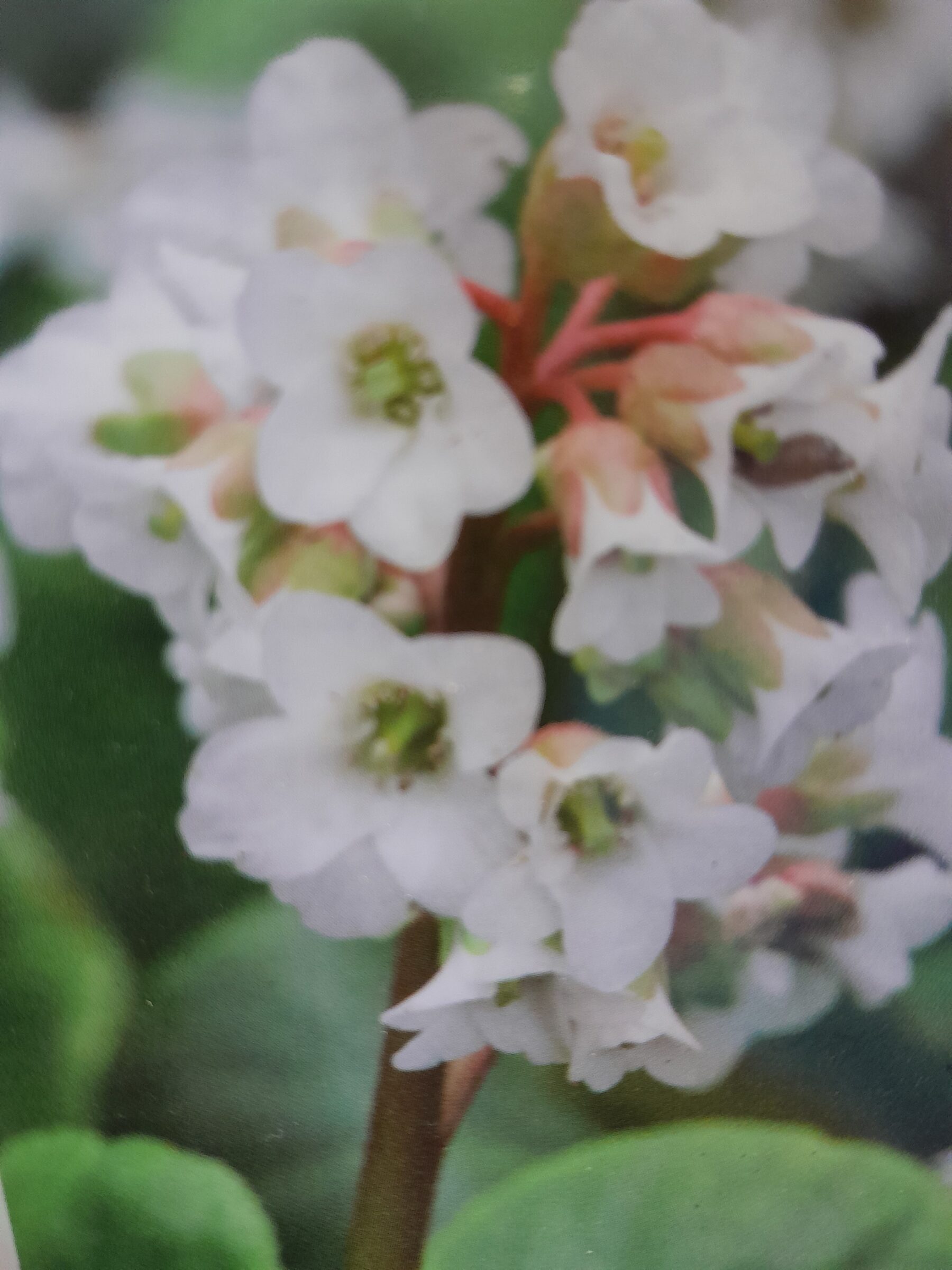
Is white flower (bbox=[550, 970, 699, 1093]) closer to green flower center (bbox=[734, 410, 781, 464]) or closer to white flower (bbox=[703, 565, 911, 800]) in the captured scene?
white flower (bbox=[703, 565, 911, 800])

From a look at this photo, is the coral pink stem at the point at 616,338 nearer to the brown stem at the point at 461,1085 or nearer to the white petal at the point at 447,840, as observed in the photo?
the white petal at the point at 447,840

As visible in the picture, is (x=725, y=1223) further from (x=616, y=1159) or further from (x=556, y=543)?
(x=556, y=543)

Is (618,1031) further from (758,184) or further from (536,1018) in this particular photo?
(758,184)

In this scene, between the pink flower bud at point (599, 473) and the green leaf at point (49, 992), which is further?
the green leaf at point (49, 992)

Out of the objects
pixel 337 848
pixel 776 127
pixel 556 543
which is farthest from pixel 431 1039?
pixel 776 127

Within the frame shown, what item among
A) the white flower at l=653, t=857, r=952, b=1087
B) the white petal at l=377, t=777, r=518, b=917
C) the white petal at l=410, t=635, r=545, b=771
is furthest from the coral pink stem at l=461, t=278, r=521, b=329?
the white flower at l=653, t=857, r=952, b=1087

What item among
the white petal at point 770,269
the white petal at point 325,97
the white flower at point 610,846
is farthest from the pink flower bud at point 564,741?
the white petal at point 325,97
